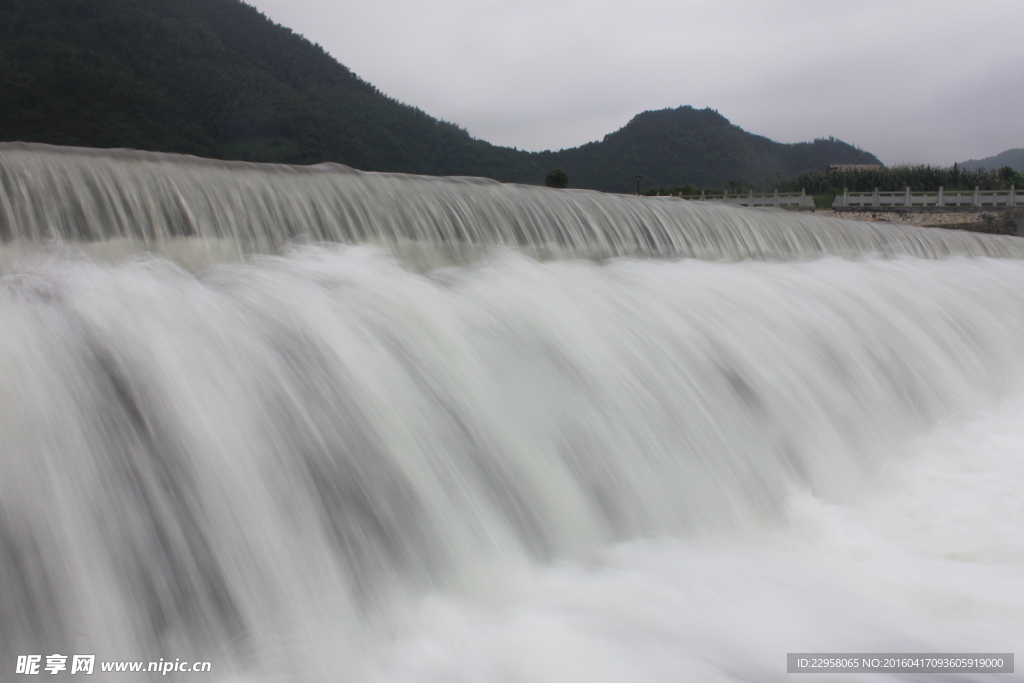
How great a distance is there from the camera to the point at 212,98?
5122 centimetres

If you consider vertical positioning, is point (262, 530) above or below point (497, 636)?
above

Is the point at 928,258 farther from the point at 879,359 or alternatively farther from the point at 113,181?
the point at 113,181

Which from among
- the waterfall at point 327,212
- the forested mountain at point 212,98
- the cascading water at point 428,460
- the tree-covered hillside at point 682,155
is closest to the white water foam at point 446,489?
the cascading water at point 428,460

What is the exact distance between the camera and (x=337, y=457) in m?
3.09

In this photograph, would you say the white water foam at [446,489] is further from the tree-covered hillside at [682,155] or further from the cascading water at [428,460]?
the tree-covered hillside at [682,155]

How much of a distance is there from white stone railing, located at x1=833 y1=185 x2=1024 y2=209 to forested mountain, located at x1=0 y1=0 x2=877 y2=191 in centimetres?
3590

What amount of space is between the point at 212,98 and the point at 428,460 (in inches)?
2205

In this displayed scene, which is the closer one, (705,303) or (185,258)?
(185,258)

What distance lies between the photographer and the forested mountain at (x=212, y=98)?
1544 inches

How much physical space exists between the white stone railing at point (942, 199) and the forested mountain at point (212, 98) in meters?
35.9

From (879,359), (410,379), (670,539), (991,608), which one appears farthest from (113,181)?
(879,359)

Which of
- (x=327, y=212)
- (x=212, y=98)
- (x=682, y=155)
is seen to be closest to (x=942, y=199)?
(x=327, y=212)

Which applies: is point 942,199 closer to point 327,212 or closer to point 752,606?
point 327,212

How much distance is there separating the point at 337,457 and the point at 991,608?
3.07 meters
